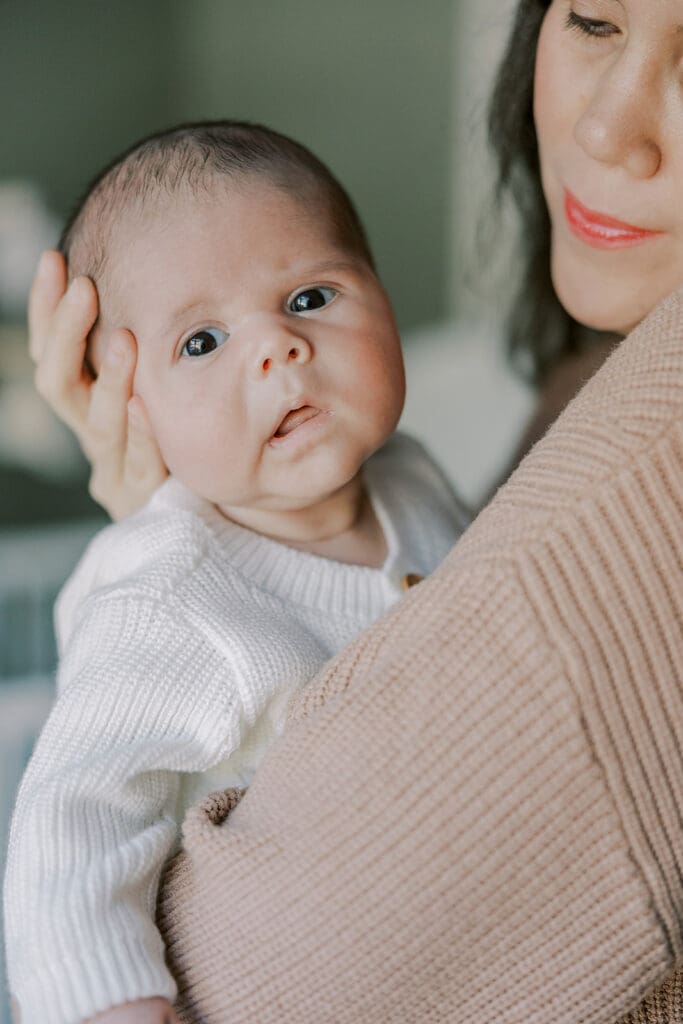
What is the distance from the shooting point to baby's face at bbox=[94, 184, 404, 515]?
38.5 inches

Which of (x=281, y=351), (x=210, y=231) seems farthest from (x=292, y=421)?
(x=210, y=231)

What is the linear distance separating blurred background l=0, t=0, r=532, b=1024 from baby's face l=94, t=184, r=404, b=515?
1.13 meters

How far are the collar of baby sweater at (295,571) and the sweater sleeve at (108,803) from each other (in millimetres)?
129

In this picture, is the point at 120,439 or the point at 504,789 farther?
the point at 120,439

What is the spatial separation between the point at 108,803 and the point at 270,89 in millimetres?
2320

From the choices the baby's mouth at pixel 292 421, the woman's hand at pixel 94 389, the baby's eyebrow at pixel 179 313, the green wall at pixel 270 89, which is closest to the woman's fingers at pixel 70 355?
the woman's hand at pixel 94 389

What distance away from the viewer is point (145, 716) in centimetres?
86

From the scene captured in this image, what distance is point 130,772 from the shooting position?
2.75 ft

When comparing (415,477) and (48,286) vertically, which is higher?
(48,286)

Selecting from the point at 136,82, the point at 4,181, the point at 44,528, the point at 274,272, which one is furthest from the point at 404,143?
the point at 274,272

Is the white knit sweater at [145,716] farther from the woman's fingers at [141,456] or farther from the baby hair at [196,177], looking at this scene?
the baby hair at [196,177]

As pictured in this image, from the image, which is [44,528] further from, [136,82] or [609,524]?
[609,524]

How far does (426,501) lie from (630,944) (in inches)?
26.3

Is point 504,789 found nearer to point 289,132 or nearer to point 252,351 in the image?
point 252,351
